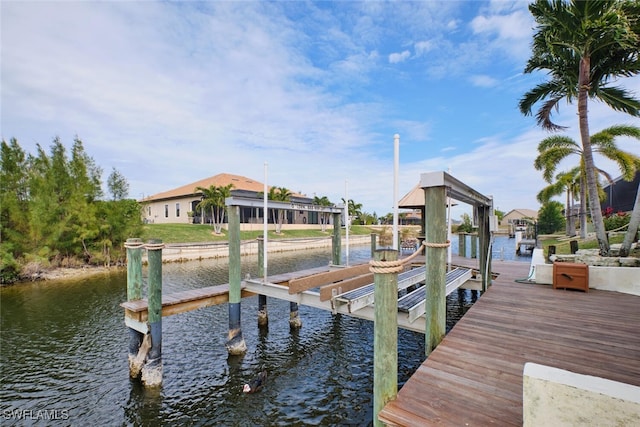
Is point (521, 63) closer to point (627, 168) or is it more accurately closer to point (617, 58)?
point (617, 58)

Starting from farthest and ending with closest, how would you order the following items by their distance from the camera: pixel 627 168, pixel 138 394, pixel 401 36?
pixel 627 168 < pixel 401 36 < pixel 138 394

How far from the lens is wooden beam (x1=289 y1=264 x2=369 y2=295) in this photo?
6.64m

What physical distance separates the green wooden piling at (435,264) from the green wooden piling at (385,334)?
1.15 m

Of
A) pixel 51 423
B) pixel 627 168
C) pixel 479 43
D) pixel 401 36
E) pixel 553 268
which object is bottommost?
pixel 51 423

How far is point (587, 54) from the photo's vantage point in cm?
922

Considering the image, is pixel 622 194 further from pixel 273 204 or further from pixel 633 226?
pixel 273 204

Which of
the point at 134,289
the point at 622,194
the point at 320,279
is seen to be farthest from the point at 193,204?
the point at 622,194

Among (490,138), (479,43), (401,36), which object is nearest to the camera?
(479,43)

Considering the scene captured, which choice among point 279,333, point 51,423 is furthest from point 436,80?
point 51,423

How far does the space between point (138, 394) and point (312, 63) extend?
15.1m

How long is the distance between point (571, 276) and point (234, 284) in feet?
29.0

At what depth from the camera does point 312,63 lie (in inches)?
579

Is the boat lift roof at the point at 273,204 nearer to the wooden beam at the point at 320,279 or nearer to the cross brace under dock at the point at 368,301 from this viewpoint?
the cross brace under dock at the point at 368,301

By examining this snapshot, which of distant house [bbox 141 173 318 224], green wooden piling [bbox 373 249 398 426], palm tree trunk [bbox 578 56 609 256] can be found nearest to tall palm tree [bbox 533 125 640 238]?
palm tree trunk [bbox 578 56 609 256]
